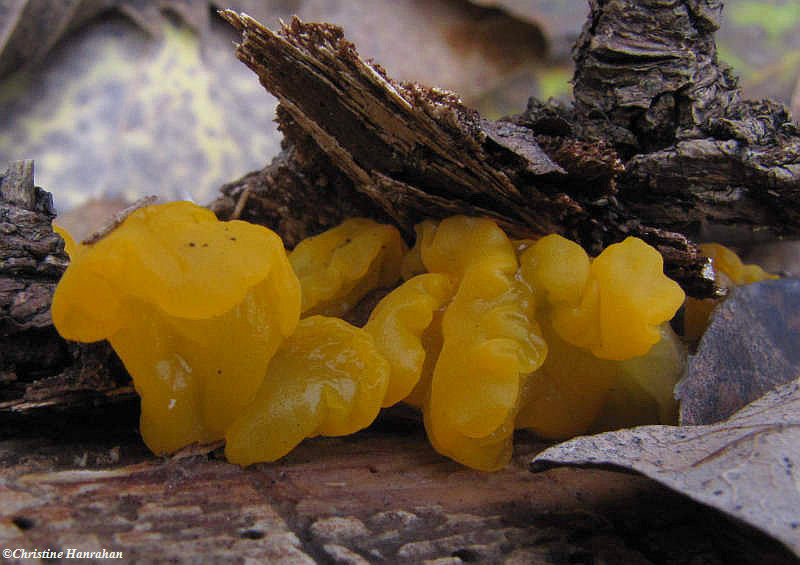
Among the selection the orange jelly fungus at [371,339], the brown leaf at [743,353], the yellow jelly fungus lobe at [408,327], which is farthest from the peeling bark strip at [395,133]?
the brown leaf at [743,353]

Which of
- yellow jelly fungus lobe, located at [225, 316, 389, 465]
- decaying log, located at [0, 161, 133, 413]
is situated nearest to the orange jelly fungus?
yellow jelly fungus lobe, located at [225, 316, 389, 465]

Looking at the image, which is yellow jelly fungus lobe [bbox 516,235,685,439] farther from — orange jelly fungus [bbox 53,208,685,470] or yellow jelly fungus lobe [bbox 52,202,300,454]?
yellow jelly fungus lobe [bbox 52,202,300,454]

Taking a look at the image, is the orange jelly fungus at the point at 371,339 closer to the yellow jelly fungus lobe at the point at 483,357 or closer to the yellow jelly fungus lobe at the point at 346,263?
the yellow jelly fungus lobe at the point at 483,357

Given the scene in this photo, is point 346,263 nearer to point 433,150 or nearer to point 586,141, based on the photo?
point 433,150

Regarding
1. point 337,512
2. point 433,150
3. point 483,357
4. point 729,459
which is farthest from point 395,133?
point 729,459

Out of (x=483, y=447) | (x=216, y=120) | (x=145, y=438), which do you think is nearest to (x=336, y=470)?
(x=483, y=447)

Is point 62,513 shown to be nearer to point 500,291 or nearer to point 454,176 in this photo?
point 500,291
